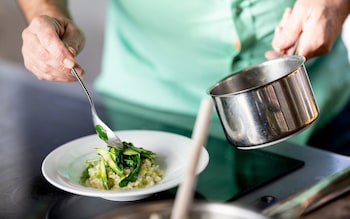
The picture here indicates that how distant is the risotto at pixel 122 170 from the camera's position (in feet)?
2.92

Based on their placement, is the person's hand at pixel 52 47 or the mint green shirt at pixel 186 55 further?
the mint green shirt at pixel 186 55

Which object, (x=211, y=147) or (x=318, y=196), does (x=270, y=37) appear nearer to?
(x=211, y=147)

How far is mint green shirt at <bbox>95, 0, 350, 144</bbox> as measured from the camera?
3.95ft

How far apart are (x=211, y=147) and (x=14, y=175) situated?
0.98 ft

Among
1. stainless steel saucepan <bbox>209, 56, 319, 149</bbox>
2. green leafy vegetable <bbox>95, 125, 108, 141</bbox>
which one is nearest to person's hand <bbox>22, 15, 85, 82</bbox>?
green leafy vegetable <bbox>95, 125, 108, 141</bbox>

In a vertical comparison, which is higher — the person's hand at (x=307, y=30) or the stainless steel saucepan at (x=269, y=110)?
the person's hand at (x=307, y=30)

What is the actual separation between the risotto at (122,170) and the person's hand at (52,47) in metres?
0.14

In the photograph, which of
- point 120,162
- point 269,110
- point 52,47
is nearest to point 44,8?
point 52,47

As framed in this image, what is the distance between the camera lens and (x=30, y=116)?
122 centimetres

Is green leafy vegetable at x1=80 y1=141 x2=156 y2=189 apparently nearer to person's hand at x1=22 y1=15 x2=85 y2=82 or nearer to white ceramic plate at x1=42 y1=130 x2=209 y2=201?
white ceramic plate at x1=42 y1=130 x2=209 y2=201

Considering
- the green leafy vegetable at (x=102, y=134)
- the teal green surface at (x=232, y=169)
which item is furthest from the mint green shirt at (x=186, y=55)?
the green leafy vegetable at (x=102, y=134)

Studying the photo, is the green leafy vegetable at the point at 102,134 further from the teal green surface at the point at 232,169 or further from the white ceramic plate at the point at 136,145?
the teal green surface at the point at 232,169

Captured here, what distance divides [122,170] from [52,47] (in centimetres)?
21

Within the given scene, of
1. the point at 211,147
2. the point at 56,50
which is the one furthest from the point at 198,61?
the point at 56,50
